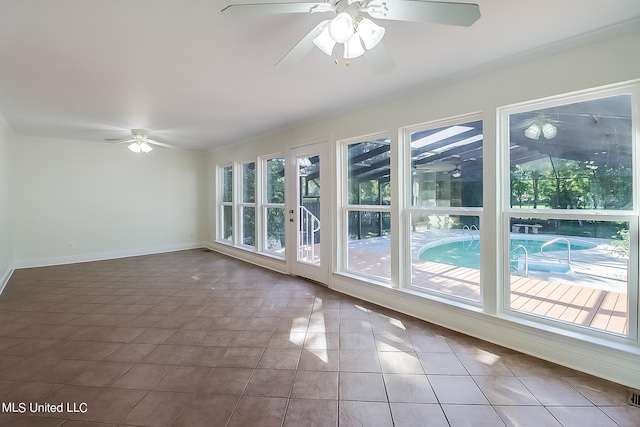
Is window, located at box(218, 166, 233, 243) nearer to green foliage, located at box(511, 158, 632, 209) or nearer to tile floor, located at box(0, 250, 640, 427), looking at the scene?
tile floor, located at box(0, 250, 640, 427)

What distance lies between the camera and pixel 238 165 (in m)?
5.99

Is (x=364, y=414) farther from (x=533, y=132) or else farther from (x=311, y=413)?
(x=533, y=132)

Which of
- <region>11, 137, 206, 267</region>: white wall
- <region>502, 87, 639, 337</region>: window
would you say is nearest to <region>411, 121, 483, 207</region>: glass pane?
<region>502, 87, 639, 337</region>: window

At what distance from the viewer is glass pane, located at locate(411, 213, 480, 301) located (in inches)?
109

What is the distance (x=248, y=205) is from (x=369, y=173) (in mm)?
2938

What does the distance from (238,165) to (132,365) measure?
4.37m

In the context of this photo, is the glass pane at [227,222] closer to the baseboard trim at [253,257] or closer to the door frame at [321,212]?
the baseboard trim at [253,257]

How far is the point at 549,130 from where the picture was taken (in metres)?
2.33

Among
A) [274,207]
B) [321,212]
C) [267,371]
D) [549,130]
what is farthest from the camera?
[274,207]

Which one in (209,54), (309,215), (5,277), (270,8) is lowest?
(5,277)

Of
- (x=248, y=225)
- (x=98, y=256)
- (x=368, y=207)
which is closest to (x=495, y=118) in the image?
(x=368, y=207)

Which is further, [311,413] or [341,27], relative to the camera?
[311,413]

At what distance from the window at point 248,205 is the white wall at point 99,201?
167cm

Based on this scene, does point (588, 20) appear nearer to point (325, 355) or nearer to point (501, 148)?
point (501, 148)
